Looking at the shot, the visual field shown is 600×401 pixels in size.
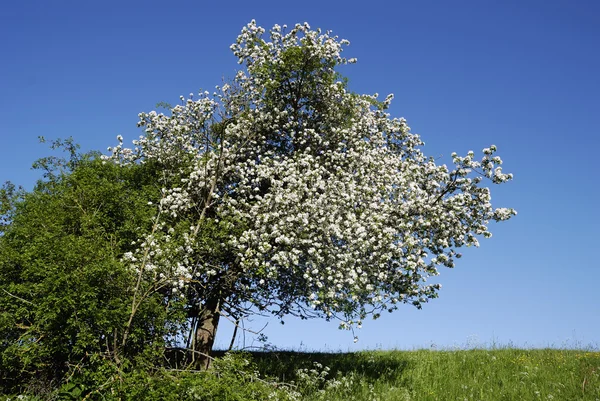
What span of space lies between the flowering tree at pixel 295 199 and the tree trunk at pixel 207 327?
0.13 feet

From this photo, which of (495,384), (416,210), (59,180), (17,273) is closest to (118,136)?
(59,180)

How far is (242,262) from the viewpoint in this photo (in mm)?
15930

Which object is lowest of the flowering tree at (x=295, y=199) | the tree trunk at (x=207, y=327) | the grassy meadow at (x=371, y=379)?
the grassy meadow at (x=371, y=379)

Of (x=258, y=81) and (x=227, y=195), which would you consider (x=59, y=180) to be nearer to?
(x=227, y=195)

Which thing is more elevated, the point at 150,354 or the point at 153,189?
the point at 153,189

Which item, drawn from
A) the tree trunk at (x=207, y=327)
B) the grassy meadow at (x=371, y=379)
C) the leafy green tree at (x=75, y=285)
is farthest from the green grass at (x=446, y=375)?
the leafy green tree at (x=75, y=285)

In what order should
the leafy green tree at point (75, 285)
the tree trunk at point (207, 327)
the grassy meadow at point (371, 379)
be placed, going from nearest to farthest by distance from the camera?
the grassy meadow at point (371, 379)
the leafy green tree at point (75, 285)
the tree trunk at point (207, 327)

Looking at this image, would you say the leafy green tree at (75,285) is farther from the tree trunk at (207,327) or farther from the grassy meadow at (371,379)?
the tree trunk at (207,327)

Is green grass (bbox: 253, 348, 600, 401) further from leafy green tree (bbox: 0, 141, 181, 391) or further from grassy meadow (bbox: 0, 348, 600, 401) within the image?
leafy green tree (bbox: 0, 141, 181, 391)

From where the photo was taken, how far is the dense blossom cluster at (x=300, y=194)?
52.9 ft

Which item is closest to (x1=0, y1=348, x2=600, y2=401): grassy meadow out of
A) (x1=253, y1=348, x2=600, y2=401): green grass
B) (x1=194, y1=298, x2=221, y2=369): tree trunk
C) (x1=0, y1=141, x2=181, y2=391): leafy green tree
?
(x1=253, y1=348, x2=600, y2=401): green grass

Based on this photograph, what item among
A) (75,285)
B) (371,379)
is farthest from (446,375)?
(75,285)

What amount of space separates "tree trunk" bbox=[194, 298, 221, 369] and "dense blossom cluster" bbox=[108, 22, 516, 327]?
707mm

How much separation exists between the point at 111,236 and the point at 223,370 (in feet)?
18.6
